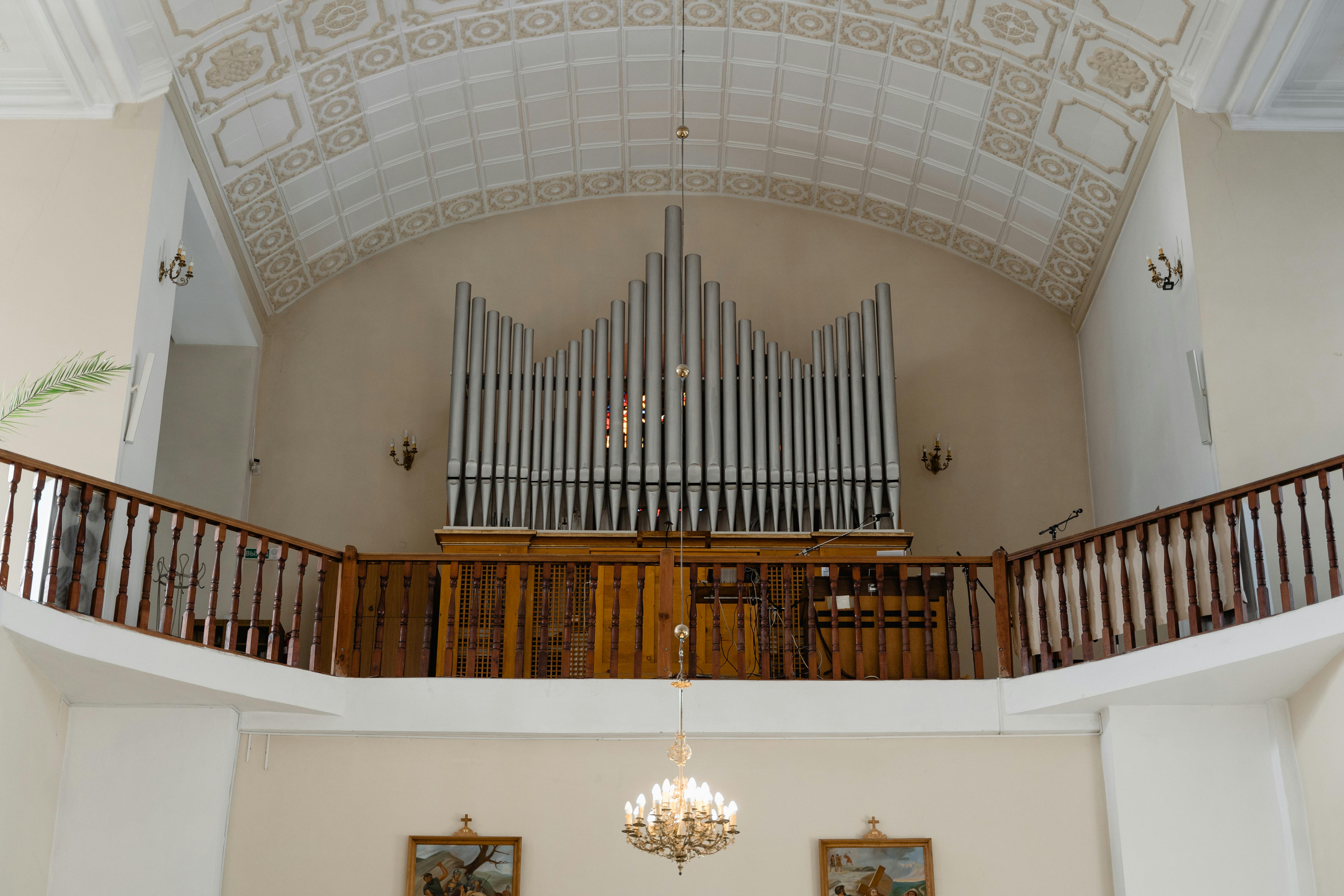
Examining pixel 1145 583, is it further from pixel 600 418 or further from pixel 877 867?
pixel 600 418

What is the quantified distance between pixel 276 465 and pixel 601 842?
4824 mm

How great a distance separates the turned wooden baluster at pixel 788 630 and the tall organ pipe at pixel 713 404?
1900mm

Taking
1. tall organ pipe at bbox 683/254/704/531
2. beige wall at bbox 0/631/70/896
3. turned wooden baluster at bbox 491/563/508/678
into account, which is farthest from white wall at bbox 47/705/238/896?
tall organ pipe at bbox 683/254/704/531

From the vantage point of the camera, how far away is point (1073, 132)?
30.7 ft

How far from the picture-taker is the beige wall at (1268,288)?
309 inches

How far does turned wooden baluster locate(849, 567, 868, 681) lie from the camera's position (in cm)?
749

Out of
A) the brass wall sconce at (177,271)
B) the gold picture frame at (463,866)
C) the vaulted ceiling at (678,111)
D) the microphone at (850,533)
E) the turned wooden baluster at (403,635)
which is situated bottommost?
the gold picture frame at (463,866)

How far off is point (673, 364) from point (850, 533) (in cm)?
227

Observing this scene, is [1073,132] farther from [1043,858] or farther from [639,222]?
[1043,858]

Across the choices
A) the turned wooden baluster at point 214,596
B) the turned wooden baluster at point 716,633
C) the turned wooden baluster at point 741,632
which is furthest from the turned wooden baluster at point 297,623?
the turned wooden baluster at point 741,632

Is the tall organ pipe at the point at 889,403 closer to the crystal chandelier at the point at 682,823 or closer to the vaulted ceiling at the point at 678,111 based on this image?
→ the vaulted ceiling at the point at 678,111

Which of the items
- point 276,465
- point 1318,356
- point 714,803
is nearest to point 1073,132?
point 1318,356

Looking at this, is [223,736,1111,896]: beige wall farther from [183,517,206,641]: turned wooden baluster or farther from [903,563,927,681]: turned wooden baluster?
[183,517,206,641]: turned wooden baluster

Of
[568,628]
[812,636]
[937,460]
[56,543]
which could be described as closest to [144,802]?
[56,543]
